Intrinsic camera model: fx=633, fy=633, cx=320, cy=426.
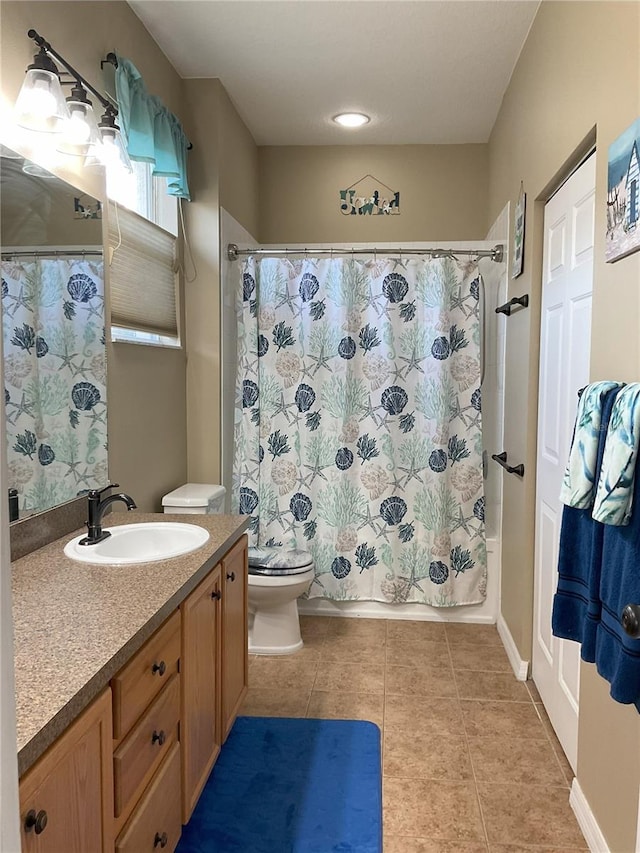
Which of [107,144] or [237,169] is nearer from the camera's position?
[107,144]

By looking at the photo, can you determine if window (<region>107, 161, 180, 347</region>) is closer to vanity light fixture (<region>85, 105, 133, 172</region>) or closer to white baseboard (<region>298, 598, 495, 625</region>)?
vanity light fixture (<region>85, 105, 133, 172</region>)

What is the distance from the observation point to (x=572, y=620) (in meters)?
1.50

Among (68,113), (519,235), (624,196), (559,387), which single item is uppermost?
(68,113)

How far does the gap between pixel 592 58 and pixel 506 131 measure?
1470 millimetres

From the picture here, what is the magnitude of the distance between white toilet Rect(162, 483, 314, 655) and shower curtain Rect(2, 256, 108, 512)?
0.76m

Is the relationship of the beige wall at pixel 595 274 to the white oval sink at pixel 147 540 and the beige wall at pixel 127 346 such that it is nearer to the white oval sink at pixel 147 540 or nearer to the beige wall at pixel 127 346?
the white oval sink at pixel 147 540

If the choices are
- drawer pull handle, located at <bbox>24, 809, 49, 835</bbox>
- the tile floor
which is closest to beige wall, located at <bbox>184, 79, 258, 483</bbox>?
the tile floor

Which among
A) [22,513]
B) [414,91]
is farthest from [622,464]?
[414,91]

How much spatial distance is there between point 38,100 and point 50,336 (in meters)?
0.61

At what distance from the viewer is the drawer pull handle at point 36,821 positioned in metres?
0.88

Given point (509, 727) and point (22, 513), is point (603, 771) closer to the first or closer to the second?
point (509, 727)

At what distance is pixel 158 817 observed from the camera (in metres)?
1.40

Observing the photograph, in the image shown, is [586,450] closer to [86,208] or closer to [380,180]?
[86,208]

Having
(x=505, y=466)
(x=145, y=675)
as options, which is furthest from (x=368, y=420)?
(x=145, y=675)
